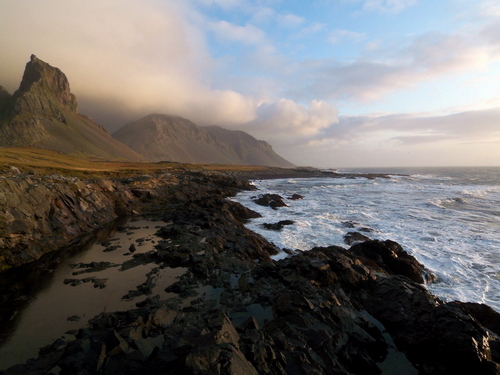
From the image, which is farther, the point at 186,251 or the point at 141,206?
the point at 141,206

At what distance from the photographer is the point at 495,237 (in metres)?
21.2

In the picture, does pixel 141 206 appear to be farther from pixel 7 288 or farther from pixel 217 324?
pixel 217 324

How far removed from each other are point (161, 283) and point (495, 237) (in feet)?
97.5

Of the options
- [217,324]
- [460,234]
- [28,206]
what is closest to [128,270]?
[217,324]

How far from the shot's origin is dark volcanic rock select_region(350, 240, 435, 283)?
45.9 ft

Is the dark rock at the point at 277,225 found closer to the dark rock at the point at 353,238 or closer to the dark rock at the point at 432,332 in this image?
the dark rock at the point at 353,238

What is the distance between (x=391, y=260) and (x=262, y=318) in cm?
1089

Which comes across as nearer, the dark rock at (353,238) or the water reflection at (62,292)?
the water reflection at (62,292)

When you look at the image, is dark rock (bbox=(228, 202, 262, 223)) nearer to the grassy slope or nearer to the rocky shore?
the rocky shore

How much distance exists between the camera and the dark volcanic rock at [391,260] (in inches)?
550

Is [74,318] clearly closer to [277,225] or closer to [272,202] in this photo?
[277,225]

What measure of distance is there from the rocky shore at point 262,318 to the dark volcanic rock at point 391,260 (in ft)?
0.24

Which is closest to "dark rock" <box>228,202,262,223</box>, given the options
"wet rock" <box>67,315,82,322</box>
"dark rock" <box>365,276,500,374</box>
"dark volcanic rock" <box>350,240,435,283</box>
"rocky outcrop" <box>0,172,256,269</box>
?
"rocky outcrop" <box>0,172,256,269</box>

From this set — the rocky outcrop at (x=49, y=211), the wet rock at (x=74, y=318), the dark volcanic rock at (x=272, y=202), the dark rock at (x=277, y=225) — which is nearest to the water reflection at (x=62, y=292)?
the wet rock at (x=74, y=318)
